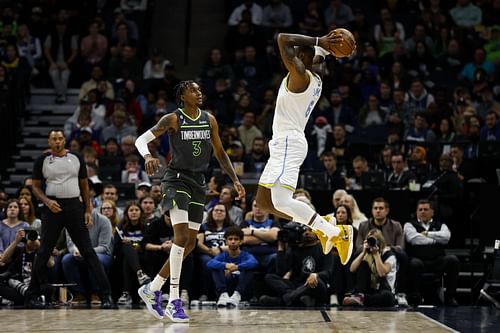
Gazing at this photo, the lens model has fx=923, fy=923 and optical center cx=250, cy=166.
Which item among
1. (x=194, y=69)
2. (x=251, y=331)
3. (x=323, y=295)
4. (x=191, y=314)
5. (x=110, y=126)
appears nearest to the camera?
(x=251, y=331)

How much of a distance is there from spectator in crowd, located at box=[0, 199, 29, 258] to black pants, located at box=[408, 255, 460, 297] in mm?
4377

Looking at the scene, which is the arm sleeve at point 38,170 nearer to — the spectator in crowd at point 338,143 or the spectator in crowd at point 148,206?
the spectator in crowd at point 148,206

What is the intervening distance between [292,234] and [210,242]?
111 centimetres

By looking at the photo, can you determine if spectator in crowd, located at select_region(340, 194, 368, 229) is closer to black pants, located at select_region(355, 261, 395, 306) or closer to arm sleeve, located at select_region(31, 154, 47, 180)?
black pants, located at select_region(355, 261, 395, 306)

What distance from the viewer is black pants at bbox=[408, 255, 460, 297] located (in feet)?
33.2

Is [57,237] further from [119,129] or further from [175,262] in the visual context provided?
[119,129]

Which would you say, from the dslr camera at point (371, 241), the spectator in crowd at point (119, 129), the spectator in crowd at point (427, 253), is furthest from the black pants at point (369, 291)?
the spectator in crowd at point (119, 129)

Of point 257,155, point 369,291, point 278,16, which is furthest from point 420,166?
point 278,16

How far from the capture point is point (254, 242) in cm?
1038

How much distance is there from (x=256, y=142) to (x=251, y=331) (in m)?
6.49

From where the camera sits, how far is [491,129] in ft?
42.9

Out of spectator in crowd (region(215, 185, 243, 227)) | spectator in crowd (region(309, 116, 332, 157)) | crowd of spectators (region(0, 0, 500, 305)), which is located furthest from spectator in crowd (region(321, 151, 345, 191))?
spectator in crowd (region(215, 185, 243, 227))

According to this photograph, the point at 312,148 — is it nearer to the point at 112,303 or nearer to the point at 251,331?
the point at 112,303

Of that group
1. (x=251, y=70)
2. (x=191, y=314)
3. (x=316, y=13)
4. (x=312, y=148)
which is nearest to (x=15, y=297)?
(x=191, y=314)
